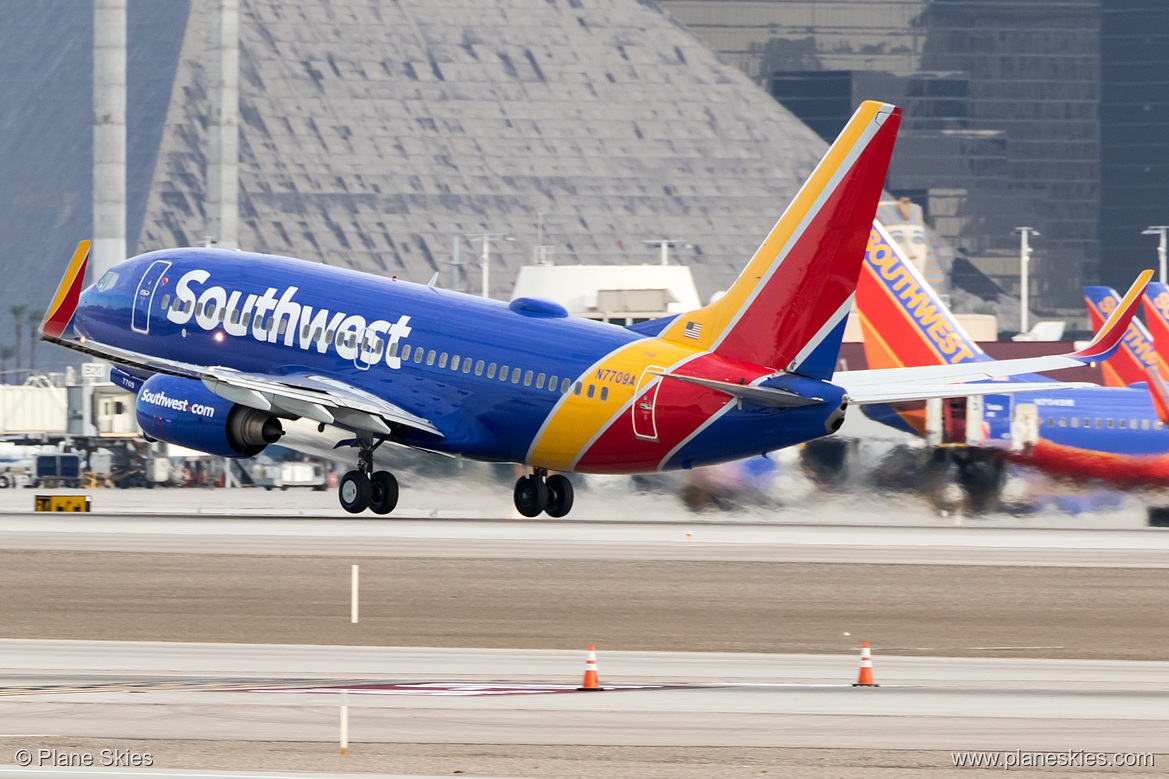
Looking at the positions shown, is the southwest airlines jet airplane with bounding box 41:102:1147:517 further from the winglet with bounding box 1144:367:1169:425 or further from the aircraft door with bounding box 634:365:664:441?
the winglet with bounding box 1144:367:1169:425

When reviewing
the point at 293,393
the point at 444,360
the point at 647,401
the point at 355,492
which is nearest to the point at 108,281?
the point at 293,393

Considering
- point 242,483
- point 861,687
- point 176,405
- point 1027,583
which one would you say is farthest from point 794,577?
point 242,483

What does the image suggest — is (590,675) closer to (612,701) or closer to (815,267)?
(612,701)

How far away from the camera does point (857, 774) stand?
18188 mm

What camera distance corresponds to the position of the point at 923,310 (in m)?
68.0

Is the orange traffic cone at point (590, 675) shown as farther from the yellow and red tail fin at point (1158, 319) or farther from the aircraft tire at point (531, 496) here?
the yellow and red tail fin at point (1158, 319)

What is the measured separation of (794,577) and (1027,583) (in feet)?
16.0

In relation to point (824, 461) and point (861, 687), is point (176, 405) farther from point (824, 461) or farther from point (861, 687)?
point (861, 687)

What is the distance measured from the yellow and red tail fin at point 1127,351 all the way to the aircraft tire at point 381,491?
27771 mm

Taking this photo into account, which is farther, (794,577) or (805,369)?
(805,369)

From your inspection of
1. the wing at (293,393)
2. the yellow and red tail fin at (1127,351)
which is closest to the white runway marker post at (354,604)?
the wing at (293,393)

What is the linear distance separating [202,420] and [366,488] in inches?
195

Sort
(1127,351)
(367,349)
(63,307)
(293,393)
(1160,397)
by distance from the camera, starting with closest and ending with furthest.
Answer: (63,307) < (293,393) < (367,349) < (1160,397) < (1127,351)

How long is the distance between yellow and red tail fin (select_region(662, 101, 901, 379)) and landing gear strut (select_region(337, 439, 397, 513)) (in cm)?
1066
